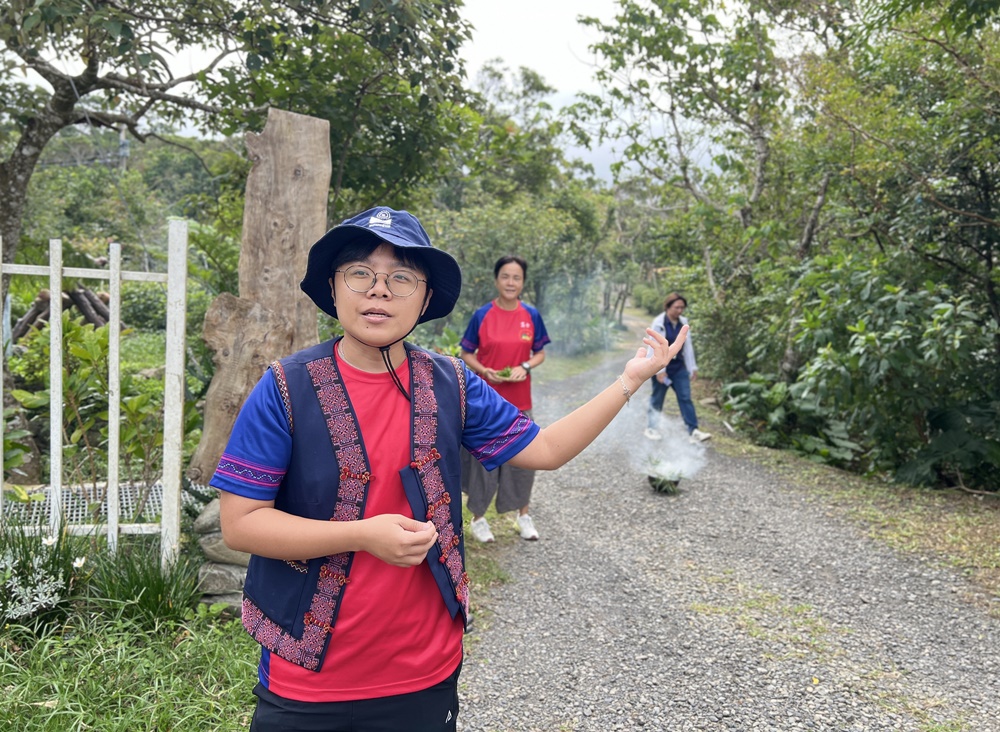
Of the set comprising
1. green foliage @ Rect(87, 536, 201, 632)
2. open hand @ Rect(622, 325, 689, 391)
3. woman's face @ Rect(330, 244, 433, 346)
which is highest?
woman's face @ Rect(330, 244, 433, 346)

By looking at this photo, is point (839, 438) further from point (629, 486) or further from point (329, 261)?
point (329, 261)

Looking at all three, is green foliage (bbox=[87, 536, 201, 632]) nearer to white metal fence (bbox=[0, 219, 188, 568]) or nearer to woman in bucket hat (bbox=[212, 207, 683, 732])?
white metal fence (bbox=[0, 219, 188, 568])

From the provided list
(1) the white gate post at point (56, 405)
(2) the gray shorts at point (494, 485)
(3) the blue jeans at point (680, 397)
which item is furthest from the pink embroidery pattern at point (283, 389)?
(3) the blue jeans at point (680, 397)

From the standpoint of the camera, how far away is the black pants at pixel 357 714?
1.44 meters

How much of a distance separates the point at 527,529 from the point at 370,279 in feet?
12.5

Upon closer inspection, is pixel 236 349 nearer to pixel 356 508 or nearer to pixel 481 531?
pixel 481 531

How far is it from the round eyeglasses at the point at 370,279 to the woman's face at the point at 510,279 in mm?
3039

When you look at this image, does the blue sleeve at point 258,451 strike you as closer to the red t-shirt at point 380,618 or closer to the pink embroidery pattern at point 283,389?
the pink embroidery pattern at point 283,389

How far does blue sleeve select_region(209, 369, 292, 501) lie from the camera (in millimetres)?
1404

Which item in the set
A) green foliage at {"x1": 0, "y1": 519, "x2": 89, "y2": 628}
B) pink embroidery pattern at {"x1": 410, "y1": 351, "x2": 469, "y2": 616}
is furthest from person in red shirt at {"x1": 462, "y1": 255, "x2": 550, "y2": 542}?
pink embroidery pattern at {"x1": 410, "y1": 351, "x2": 469, "y2": 616}

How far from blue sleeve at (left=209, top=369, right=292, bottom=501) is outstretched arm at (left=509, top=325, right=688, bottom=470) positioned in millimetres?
534

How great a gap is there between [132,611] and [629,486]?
4444 millimetres

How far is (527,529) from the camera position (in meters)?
5.10

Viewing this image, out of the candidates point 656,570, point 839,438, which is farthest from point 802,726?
point 839,438
